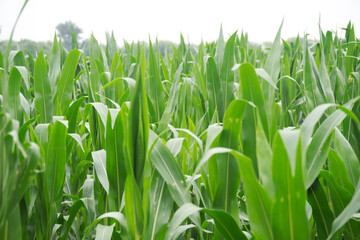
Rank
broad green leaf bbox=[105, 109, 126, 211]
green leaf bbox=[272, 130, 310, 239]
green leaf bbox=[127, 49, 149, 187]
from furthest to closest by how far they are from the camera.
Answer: broad green leaf bbox=[105, 109, 126, 211] → green leaf bbox=[127, 49, 149, 187] → green leaf bbox=[272, 130, 310, 239]

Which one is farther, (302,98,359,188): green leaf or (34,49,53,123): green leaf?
A: (34,49,53,123): green leaf

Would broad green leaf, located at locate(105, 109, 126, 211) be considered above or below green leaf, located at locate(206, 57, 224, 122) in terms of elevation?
below

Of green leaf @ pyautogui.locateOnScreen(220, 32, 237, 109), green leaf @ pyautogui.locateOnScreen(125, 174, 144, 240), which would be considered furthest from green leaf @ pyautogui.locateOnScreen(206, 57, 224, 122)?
green leaf @ pyautogui.locateOnScreen(125, 174, 144, 240)

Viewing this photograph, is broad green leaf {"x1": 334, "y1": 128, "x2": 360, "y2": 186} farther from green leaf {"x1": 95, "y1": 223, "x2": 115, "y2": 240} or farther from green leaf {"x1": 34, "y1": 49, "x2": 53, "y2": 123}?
green leaf {"x1": 34, "y1": 49, "x2": 53, "y2": 123}

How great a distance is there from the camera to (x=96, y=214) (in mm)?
771

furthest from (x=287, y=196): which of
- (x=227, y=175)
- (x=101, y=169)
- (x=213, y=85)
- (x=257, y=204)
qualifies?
(x=213, y=85)

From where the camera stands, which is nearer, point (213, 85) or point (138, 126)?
point (138, 126)

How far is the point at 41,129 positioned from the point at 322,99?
0.60 m

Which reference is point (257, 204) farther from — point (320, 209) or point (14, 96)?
point (14, 96)

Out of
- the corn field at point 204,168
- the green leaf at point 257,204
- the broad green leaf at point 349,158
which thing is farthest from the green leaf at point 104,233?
the broad green leaf at point 349,158

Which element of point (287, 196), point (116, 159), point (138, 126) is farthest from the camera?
point (116, 159)

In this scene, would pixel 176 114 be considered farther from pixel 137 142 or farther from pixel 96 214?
pixel 137 142

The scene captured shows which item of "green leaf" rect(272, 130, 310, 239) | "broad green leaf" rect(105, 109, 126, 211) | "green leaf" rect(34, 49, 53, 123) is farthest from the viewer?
"green leaf" rect(34, 49, 53, 123)

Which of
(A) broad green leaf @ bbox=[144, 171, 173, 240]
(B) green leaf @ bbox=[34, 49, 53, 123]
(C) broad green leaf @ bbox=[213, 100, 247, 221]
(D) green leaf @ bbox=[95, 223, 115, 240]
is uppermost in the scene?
(B) green leaf @ bbox=[34, 49, 53, 123]
